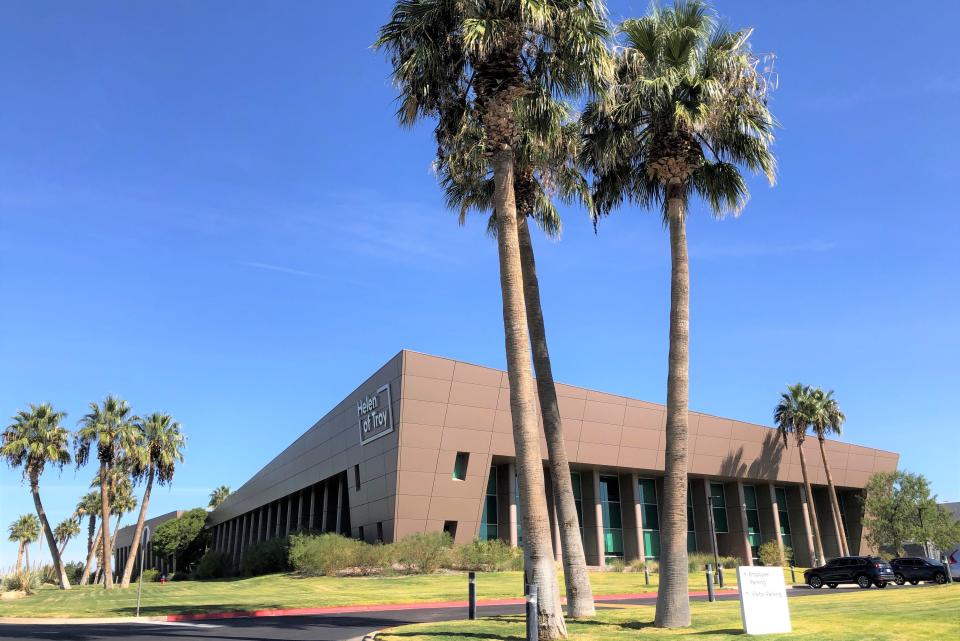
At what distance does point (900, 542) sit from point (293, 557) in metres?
48.7

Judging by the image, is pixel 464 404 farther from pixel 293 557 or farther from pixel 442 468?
pixel 293 557

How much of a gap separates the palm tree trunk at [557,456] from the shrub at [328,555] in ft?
71.7

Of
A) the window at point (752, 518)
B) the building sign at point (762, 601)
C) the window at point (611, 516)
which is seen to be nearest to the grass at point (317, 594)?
the window at point (611, 516)

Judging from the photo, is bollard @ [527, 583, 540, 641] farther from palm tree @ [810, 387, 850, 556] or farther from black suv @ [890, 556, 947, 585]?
palm tree @ [810, 387, 850, 556]

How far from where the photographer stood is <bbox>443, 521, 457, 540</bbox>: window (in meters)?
41.2

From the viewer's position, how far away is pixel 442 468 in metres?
40.7

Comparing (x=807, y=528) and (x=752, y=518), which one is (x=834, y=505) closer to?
(x=807, y=528)

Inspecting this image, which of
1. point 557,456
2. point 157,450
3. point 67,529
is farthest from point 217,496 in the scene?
point 557,456

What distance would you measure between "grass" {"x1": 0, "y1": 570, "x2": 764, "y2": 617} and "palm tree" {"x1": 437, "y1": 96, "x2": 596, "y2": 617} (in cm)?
1116

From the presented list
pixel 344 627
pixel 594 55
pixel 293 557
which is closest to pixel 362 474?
pixel 293 557

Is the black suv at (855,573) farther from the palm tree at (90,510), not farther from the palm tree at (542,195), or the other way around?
the palm tree at (90,510)

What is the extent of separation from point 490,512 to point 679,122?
108 feet

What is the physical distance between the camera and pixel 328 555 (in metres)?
38.5

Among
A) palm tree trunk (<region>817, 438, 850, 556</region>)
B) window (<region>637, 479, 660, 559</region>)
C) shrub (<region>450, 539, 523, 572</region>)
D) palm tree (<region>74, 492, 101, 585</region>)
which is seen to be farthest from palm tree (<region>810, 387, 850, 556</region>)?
palm tree (<region>74, 492, 101, 585</region>)
